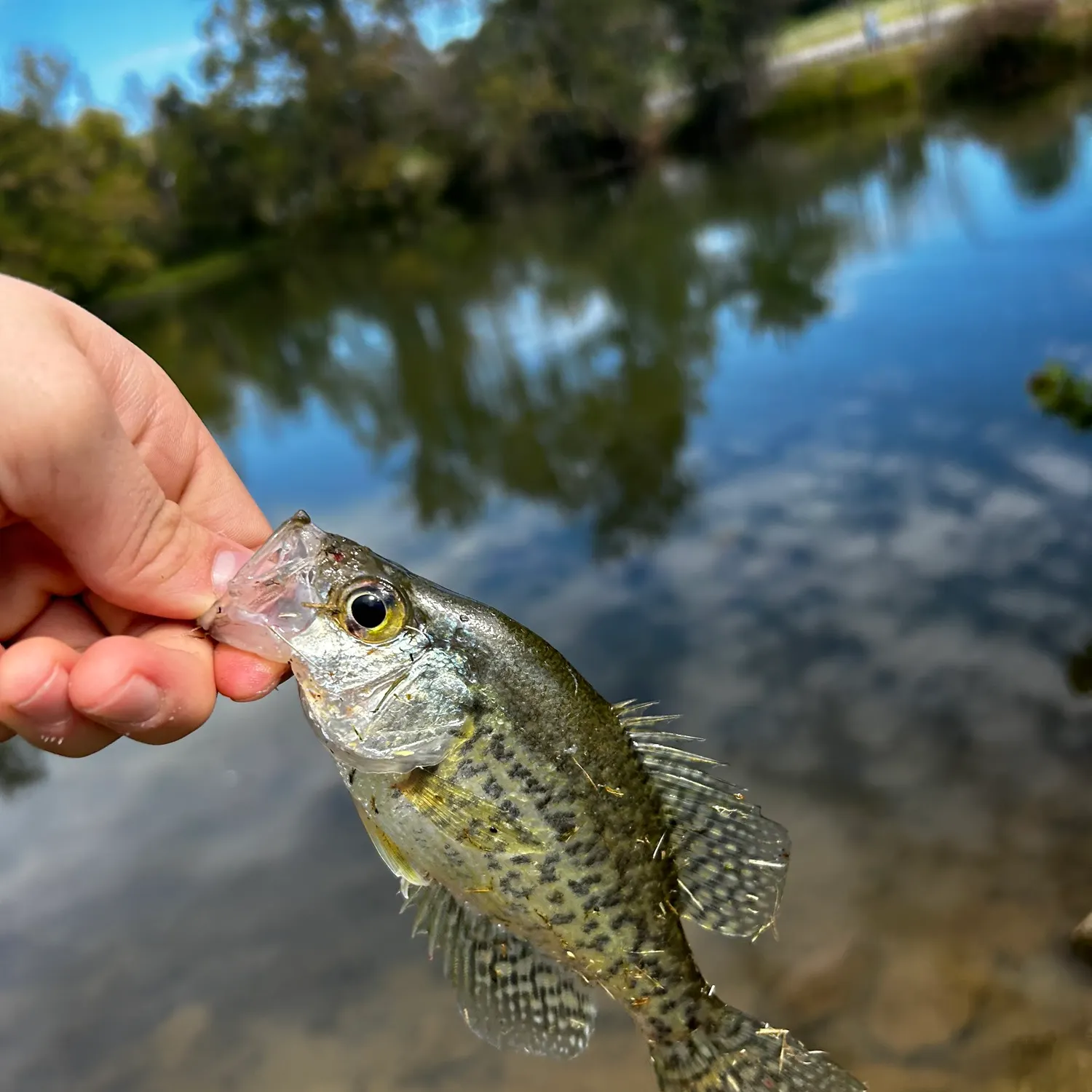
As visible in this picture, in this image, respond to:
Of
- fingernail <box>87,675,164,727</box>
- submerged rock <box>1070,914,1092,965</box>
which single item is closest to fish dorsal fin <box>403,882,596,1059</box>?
fingernail <box>87,675,164,727</box>

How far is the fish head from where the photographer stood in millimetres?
2113

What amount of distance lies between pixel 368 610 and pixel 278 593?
21cm

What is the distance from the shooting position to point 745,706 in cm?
661

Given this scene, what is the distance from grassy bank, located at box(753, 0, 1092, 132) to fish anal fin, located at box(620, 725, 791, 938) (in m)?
34.2

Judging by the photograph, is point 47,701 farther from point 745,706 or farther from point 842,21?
point 842,21

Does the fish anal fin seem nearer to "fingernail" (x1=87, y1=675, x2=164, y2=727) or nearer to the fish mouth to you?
the fish mouth

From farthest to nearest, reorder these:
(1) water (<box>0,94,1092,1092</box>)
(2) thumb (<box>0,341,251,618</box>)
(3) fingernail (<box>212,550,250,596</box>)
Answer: (1) water (<box>0,94,1092,1092</box>), (3) fingernail (<box>212,550,250,596</box>), (2) thumb (<box>0,341,251,618</box>)

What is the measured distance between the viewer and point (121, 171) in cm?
4678

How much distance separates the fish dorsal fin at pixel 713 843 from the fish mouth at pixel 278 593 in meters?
0.83

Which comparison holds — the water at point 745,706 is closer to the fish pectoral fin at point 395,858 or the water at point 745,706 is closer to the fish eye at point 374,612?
the fish pectoral fin at point 395,858

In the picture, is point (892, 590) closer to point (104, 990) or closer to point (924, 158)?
point (104, 990)

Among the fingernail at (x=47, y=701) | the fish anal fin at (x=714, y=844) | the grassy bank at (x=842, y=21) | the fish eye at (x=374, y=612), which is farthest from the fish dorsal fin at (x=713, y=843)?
the grassy bank at (x=842, y=21)

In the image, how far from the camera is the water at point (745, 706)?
15.3 feet

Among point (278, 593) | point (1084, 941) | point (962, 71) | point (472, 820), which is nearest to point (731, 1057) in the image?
point (472, 820)
